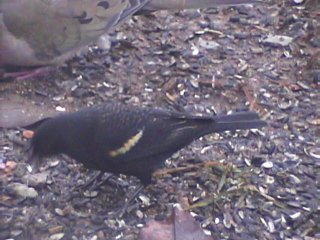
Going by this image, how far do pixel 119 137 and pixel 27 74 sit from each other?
1.66m

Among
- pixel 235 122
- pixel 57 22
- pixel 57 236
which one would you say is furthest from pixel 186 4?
pixel 57 236

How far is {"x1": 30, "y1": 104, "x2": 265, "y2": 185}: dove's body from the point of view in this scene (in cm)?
465

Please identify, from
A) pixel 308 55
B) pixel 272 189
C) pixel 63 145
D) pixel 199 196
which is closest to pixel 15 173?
pixel 63 145

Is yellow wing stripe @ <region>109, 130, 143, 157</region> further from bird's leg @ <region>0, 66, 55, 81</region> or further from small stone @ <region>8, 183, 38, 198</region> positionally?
bird's leg @ <region>0, 66, 55, 81</region>

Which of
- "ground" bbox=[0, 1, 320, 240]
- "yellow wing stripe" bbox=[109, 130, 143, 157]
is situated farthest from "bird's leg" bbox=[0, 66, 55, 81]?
"yellow wing stripe" bbox=[109, 130, 143, 157]

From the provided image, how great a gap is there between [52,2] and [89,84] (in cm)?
60

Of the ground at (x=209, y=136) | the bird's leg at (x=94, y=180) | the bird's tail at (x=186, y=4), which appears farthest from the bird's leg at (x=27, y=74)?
the bird's leg at (x=94, y=180)

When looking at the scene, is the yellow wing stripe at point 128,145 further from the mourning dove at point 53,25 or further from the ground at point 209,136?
the mourning dove at point 53,25

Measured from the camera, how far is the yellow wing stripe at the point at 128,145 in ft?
15.2

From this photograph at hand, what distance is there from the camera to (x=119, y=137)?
4.66 meters

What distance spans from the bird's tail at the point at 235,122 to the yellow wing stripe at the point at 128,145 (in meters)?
0.40

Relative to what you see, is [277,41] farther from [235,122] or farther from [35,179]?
[35,179]

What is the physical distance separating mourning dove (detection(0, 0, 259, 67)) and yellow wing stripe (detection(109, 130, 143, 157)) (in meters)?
1.58

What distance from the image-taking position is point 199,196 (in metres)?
4.95
